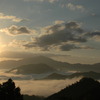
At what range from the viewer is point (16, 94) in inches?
3762

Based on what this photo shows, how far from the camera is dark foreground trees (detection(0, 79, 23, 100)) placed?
94000 mm

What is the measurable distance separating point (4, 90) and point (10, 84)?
2757mm

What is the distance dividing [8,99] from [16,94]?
3.28 m

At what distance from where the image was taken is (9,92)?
94.6 meters

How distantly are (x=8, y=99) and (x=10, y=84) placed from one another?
16.3 ft

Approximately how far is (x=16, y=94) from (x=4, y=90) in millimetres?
4242

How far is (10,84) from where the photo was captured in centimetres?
9519

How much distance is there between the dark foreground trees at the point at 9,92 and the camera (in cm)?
9400

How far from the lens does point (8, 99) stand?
93812 millimetres

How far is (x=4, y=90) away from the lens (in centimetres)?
9450
